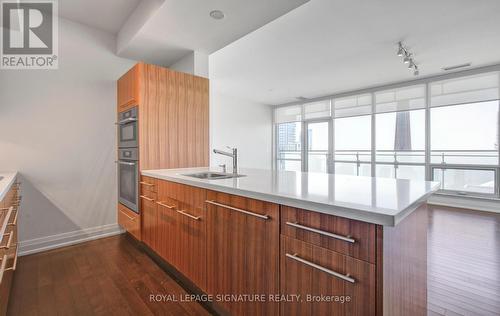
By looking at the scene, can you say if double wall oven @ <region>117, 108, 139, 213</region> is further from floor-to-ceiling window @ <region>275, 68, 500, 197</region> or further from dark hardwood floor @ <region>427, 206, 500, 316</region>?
floor-to-ceiling window @ <region>275, 68, 500, 197</region>

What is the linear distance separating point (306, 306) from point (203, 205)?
836mm

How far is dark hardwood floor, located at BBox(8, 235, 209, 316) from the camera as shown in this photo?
1.59 meters

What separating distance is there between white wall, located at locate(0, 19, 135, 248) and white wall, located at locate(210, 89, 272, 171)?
2.96m

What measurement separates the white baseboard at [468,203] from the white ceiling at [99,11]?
6.09 m

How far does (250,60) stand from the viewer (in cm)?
390

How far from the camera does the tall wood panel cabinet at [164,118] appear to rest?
7.88ft

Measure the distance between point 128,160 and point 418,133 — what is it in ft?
18.2

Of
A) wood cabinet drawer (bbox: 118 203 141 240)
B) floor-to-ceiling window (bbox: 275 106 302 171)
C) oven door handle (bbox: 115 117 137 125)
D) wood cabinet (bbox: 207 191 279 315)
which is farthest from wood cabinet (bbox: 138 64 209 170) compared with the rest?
floor-to-ceiling window (bbox: 275 106 302 171)

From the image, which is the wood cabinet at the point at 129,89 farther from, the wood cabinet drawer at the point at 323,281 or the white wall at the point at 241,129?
the white wall at the point at 241,129

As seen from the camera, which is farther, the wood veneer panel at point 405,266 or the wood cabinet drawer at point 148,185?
the wood cabinet drawer at point 148,185

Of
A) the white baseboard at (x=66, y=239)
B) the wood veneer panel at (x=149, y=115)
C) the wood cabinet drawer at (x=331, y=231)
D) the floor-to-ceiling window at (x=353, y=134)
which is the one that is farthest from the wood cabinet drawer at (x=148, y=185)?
the floor-to-ceiling window at (x=353, y=134)

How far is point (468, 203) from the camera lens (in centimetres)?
439

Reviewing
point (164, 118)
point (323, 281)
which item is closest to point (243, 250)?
point (323, 281)

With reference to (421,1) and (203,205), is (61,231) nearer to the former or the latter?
(203,205)
